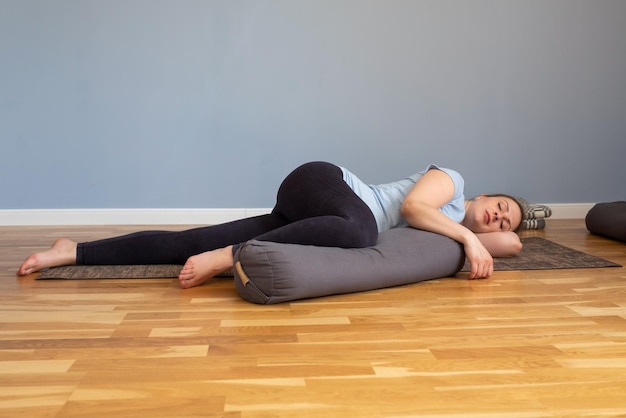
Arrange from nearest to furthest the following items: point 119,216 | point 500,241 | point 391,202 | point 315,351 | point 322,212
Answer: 1. point 315,351
2. point 322,212
3. point 391,202
4. point 500,241
5. point 119,216

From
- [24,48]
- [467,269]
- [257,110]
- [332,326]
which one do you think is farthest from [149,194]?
[332,326]

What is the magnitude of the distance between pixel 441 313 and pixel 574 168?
10.1ft

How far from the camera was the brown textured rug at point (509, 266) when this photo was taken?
249 cm

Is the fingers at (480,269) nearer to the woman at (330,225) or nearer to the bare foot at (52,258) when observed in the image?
the woman at (330,225)

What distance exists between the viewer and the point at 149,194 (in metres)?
4.24

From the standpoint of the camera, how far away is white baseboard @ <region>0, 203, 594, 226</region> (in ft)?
13.6

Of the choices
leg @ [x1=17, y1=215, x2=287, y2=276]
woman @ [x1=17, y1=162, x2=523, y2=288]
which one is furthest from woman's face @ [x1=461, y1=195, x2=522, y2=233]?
leg @ [x1=17, y1=215, x2=287, y2=276]

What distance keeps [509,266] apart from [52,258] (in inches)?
76.9

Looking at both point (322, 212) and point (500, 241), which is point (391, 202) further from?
point (500, 241)

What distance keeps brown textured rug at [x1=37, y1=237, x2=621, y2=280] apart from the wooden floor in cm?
10

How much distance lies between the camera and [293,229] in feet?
7.20

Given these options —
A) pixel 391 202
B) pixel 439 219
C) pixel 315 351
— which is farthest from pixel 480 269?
pixel 315 351

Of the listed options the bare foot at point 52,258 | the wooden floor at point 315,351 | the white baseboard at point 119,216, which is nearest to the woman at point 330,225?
the bare foot at point 52,258

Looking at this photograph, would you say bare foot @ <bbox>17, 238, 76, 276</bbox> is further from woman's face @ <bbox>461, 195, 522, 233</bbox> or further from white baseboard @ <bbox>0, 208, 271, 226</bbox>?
woman's face @ <bbox>461, 195, 522, 233</bbox>
